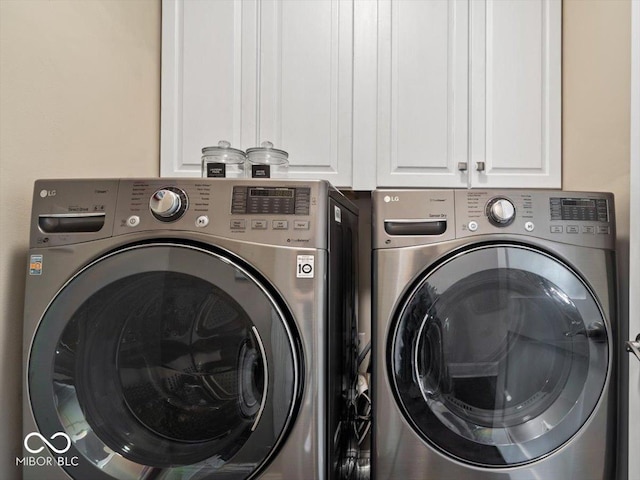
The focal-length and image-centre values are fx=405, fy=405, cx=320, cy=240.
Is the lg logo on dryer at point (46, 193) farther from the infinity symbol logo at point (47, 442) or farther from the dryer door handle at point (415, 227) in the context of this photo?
the dryer door handle at point (415, 227)

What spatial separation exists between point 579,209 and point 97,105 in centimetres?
Result: 132

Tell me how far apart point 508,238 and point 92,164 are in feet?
3.67

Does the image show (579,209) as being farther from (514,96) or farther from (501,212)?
(514,96)

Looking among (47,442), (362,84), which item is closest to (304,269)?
(47,442)

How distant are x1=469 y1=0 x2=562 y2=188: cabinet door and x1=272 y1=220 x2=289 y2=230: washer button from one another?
0.85 m

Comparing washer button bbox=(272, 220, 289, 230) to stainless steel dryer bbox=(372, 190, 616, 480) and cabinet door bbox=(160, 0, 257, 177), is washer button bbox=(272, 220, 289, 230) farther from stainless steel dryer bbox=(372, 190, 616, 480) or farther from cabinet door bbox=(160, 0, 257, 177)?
cabinet door bbox=(160, 0, 257, 177)

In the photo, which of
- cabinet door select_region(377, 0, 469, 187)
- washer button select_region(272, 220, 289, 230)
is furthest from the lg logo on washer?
cabinet door select_region(377, 0, 469, 187)

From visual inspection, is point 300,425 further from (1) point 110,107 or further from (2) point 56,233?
(1) point 110,107

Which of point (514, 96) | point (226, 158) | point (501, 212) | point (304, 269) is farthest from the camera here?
point (514, 96)

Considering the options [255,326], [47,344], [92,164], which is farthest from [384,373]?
[92,164]

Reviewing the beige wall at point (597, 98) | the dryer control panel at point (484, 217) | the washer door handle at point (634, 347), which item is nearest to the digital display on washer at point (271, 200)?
the dryer control panel at point (484, 217)

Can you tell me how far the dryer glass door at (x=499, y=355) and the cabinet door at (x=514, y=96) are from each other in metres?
0.55

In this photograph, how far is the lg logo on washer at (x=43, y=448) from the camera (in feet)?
2.71

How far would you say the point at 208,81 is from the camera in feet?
4.63
